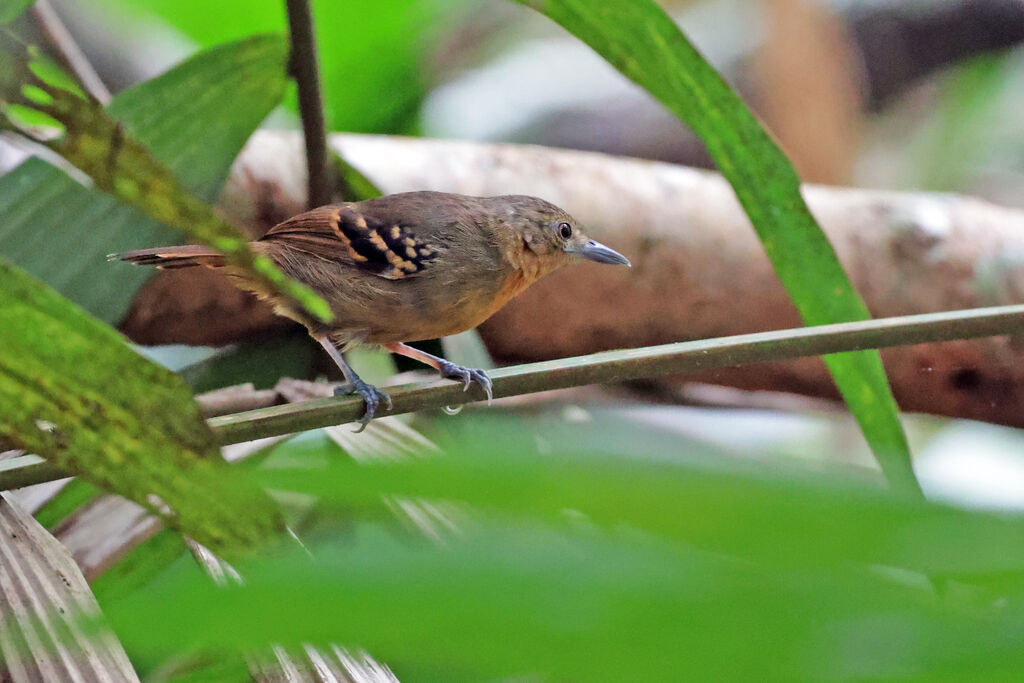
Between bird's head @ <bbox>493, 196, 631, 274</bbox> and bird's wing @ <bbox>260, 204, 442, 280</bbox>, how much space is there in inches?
10.4

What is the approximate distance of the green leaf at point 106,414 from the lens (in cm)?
69

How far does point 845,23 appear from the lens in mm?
5574

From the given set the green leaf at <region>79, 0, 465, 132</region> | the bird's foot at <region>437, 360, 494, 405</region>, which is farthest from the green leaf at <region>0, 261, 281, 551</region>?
the green leaf at <region>79, 0, 465, 132</region>

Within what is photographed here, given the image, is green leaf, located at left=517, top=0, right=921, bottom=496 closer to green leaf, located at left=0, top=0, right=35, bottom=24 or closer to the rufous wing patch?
Answer: the rufous wing patch

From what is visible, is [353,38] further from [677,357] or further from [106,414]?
[106,414]

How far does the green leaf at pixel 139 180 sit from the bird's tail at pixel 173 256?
2.33ft

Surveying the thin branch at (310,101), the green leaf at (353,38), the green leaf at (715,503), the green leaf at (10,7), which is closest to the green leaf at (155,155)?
the thin branch at (310,101)

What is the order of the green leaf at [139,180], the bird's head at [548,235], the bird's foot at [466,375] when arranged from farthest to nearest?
the bird's head at [548,235] < the bird's foot at [466,375] < the green leaf at [139,180]

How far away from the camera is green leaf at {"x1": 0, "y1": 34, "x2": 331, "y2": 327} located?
0.53 m

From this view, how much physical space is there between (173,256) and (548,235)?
80 centimetres

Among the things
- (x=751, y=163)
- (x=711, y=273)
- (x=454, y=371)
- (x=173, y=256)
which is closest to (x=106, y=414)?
(x=173, y=256)

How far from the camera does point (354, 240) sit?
1694mm

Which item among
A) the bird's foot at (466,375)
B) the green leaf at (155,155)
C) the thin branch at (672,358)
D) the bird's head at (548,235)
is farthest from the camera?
the bird's head at (548,235)

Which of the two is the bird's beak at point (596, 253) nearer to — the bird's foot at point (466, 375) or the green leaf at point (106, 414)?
the bird's foot at point (466, 375)
